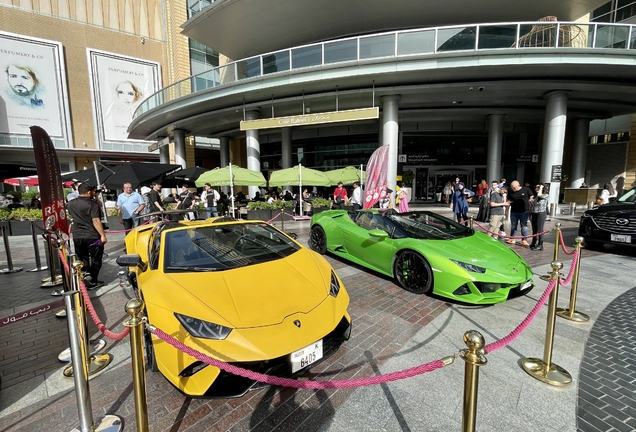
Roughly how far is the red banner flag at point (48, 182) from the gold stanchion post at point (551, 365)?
5206mm

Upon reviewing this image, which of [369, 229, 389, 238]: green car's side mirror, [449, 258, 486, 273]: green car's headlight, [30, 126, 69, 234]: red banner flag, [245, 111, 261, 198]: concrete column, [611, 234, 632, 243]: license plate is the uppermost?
[245, 111, 261, 198]: concrete column

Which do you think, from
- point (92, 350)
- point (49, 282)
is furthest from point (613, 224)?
point (49, 282)

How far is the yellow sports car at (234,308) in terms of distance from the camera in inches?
80.3

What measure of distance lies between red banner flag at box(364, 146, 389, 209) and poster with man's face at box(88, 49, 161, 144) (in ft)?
94.4

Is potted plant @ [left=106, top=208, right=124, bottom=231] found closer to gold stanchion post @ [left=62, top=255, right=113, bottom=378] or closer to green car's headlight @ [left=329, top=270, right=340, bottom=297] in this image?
gold stanchion post @ [left=62, top=255, right=113, bottom=378]

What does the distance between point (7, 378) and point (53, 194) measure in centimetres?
191

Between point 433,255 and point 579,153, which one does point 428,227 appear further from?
point 579,153

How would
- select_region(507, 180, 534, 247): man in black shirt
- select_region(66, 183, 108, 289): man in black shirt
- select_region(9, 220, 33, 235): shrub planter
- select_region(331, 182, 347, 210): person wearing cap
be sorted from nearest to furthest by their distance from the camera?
select_region(66, 183, 108, 289): man in black shirt → select_region(507, 180, 534, 247): man in black shirt → select_region(9, 220, 33, 235): shrub planter → select_region(331, 182, 347, 210): person wearing cap

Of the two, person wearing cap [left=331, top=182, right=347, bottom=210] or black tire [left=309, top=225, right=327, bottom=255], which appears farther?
person wearing cap [left=331, top=182, right=347, bottom=210]

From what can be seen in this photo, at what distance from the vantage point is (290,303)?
2439 mm

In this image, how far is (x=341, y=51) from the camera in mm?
12609

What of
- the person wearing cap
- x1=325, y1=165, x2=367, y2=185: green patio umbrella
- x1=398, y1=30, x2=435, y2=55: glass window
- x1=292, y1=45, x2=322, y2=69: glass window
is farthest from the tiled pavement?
x1=292, y1=45, x2=322, y2=69: glass window

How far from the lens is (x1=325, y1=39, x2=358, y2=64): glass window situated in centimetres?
1245

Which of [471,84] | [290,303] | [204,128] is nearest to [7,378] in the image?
[290,303]
